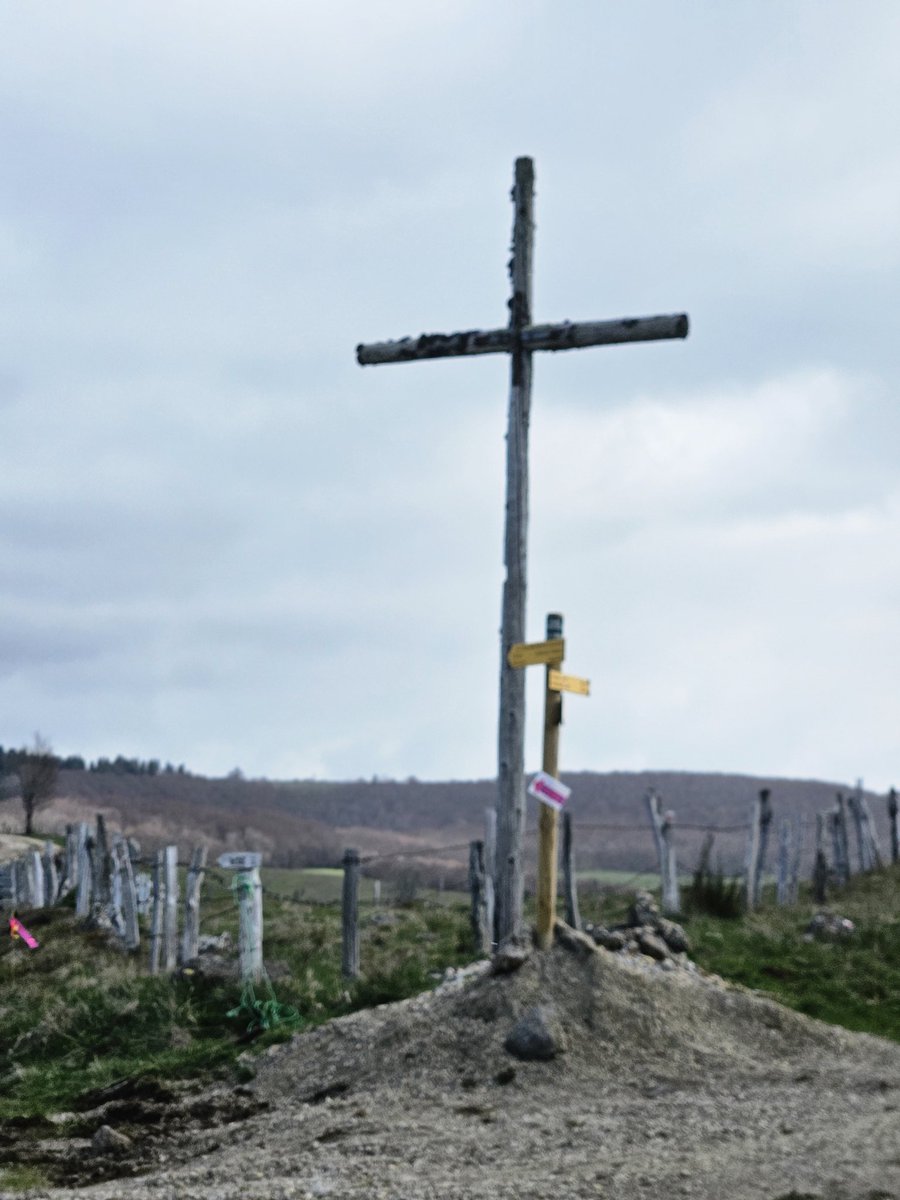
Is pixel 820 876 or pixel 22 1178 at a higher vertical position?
pixel 820 876

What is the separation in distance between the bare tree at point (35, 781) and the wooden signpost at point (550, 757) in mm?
35897

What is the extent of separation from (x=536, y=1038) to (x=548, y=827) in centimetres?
195

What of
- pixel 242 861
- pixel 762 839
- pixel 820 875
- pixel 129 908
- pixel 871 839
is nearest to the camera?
pixel 242 861

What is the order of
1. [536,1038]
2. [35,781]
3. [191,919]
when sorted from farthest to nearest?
[35,781] → [191,919] → [536,1038]

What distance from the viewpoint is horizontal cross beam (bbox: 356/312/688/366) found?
1195cm

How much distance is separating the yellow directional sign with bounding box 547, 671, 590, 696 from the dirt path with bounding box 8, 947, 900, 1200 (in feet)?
7.09

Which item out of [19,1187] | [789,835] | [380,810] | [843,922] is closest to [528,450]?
[19,1187]

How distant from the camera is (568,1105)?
8797mm

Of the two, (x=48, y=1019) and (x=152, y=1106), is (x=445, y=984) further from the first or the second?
(x=48, y=1019)

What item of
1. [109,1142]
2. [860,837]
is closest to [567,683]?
[109,1142]

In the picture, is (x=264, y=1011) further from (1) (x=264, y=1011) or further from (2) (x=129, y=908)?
(2) (x=129, y=908)

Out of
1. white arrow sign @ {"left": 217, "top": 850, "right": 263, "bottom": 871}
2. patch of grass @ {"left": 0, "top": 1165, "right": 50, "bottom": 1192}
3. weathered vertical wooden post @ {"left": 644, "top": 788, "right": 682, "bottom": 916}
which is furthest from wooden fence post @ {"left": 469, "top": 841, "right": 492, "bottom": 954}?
patch of grass @ {"left": 0, "top": 1165, "right": 50, "bottom": 1192}

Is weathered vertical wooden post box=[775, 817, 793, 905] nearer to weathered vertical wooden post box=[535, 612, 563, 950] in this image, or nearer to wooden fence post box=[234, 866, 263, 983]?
wooden fence post box=[234, 866, 263, 983]

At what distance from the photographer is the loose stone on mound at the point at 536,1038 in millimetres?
9703
